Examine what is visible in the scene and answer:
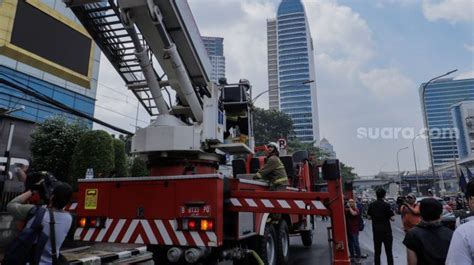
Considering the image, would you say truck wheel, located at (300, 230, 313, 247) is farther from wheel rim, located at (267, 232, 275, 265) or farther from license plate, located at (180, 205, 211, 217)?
license plate, located at (180, 205, 211, 217)

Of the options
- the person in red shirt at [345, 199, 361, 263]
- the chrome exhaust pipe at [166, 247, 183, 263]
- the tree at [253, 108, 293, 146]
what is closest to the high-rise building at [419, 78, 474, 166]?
the tree at [253, 108, 293, 146]

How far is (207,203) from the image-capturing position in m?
4.68

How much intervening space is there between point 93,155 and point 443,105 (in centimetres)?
3960

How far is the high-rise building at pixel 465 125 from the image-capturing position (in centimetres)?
5065

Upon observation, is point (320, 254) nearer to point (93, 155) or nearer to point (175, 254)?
point (175, 254)

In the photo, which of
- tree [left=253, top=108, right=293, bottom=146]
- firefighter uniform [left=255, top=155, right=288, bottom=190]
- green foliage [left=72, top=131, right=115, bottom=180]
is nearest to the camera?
firefighter uniform [left=255, top=155, right=288, bottom=190]

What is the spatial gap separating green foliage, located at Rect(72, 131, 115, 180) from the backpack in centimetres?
997

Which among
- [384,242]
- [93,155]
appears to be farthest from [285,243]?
[93,155]

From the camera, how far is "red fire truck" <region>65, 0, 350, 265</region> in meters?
4.80

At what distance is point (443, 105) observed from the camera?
40312mm

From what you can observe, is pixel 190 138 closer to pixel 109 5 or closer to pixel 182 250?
pixel 182 250

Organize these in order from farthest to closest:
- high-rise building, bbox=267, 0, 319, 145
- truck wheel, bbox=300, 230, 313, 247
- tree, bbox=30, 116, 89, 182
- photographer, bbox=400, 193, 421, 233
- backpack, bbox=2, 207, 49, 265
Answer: high-rise building, bbox=267, 0, 319, 145 → tree, bbox=30, 116, 89, 182 → truck wheel, bbox=300, 230, 313, 247 → photographer, bbox=400, 193, 421, 233 → backpack, bbox=2, 207, 49, 265

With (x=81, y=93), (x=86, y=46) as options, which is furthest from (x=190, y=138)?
(x=81, y=93)

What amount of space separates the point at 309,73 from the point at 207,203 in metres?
92.1
